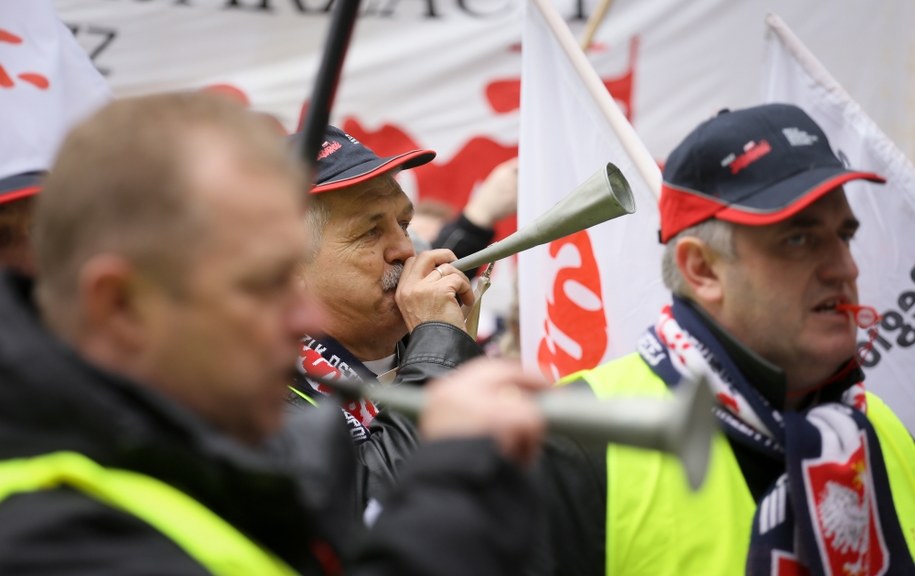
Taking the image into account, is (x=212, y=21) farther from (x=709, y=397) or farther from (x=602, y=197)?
(x=709, y=397)

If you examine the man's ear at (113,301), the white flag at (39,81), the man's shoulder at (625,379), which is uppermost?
the man's ear at (113,301)

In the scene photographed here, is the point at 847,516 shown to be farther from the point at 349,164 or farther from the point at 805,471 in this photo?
the point at 349,164

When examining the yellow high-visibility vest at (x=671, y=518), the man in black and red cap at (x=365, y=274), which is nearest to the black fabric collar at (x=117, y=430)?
the yellow high-visibility vest at (x=671, y=518)

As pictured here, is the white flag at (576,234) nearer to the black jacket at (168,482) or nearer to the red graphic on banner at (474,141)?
the red graphic on banner at (474,141)

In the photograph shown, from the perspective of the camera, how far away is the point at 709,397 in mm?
1186

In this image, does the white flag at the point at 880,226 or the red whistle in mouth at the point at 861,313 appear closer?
the red whistle in mouth at the point at 861,313

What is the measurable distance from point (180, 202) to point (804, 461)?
1218 mm

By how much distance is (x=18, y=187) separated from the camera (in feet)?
7.83

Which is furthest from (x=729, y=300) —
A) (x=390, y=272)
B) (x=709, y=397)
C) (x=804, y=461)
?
(x=709, y=397)

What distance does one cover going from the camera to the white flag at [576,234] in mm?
3143

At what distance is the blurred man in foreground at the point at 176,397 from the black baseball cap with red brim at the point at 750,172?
1.09 metres

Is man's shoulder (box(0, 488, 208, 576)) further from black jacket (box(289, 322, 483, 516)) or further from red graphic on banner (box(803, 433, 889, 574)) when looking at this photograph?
red graphic on banner (box(803, 433, 889, 574))

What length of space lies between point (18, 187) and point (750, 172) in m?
1.28

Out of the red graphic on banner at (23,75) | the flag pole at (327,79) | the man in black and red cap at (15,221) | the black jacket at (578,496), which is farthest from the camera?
the red graphic on banner at (23,75)
